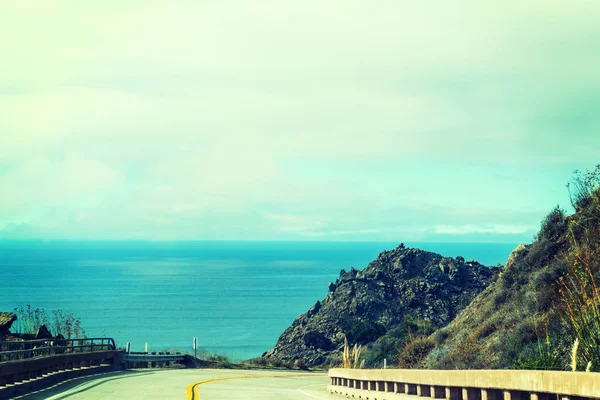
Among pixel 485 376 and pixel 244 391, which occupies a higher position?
pixel 485 376

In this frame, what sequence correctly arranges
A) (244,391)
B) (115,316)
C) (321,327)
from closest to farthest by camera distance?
(244,391) < (321,327) < (115,316)

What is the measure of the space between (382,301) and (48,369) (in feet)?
133

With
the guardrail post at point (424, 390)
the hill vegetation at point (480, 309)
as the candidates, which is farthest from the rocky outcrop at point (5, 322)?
the guardrail post at point (424, 390)

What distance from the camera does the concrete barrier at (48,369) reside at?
63.4 ft

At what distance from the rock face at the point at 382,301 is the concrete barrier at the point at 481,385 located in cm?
3686

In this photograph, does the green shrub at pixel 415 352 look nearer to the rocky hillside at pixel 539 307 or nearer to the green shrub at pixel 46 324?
the rocky hillside at pixel 539 307

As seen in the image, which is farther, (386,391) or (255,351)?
(255,351)

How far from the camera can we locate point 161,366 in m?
38.8

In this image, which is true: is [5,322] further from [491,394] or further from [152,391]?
[491,394]

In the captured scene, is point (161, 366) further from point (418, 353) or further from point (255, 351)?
point (255, 351)

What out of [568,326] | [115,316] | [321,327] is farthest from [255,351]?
[568,326]

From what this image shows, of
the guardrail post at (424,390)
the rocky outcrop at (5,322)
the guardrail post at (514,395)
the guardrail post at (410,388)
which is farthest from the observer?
the rocky outcrop at (5,322)

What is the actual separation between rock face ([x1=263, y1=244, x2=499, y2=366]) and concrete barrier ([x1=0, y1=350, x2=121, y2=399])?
2466 centimetres

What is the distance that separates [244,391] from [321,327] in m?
37.9
